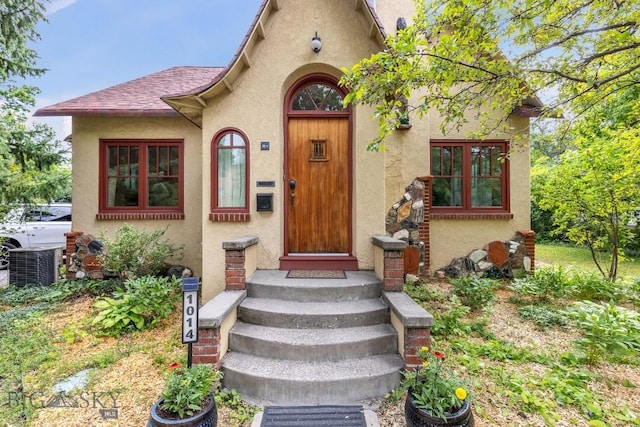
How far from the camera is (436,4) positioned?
12.2ft

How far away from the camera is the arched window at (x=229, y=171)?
15.2 feet

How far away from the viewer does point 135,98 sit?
6.36 m

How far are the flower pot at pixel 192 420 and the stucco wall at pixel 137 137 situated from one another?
4373 mm

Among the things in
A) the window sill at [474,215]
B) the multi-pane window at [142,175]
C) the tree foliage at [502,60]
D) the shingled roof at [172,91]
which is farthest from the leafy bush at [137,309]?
the window sill at [474,215]

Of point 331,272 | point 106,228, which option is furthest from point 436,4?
point 106,228

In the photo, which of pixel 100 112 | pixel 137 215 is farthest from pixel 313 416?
pixel 100 112

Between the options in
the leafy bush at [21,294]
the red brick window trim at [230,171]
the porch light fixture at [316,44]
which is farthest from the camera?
the leafy bush at [21,294]

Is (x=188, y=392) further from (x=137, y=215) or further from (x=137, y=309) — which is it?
(x=137, y=215)

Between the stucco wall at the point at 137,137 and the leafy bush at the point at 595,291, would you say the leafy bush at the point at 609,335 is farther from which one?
the stucco wall at the point at 137,137

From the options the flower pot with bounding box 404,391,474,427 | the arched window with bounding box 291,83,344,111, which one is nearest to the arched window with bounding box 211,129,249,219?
the arched window with bounding box 291,83,344,111

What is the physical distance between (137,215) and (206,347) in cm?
440

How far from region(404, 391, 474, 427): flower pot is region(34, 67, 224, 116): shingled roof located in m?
5.71

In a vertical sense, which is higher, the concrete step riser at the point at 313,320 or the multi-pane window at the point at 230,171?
the multi-pane window at the point at 230,171

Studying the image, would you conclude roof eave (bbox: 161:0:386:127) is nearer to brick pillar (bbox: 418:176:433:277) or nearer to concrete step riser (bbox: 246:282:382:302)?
brick pillar (bbox: 418:176:433:277)
